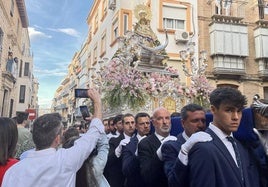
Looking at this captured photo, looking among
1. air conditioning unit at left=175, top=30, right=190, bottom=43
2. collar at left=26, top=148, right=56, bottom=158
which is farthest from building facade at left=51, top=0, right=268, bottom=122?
collar at left=26, top=148, right=56, bottom=158

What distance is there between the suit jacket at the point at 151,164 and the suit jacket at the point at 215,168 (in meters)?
0.82

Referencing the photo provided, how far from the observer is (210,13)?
63.6 feet

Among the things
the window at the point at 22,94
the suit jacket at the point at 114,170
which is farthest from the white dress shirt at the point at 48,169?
the window at the point at 22,94

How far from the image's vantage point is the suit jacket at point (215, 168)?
175 cm

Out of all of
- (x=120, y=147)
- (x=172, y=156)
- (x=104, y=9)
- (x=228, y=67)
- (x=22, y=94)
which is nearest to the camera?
(x=172, y=156)

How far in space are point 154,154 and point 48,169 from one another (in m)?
1.34

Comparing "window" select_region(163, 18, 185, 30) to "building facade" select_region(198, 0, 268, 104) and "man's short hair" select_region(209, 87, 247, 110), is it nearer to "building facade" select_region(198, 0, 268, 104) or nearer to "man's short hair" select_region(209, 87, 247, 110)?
"building facade" select_region(198, 0, 268, 104)

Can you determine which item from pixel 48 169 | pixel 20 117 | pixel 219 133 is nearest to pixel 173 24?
pixel 20 117

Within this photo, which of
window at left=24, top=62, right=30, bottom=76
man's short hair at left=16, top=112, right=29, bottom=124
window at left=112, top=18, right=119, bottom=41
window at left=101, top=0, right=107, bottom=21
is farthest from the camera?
window at left=24, top=62, right=30, bottom=76

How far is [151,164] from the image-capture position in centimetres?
268

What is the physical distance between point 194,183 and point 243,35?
19.1 meters

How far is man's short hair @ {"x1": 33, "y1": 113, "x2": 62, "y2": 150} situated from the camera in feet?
6.31

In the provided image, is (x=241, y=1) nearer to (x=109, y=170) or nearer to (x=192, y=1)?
(x=192, y=1)

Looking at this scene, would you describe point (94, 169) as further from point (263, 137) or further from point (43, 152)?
point (263, 137)
